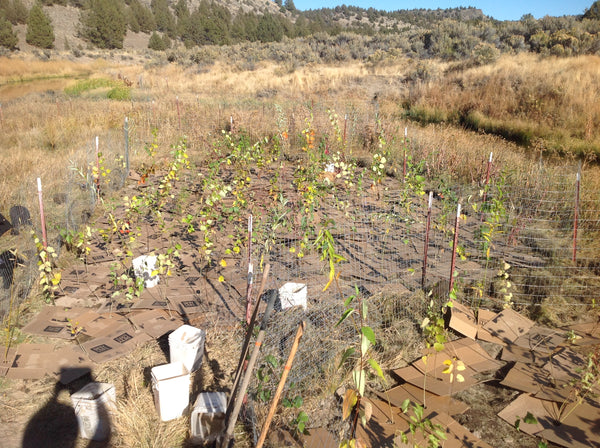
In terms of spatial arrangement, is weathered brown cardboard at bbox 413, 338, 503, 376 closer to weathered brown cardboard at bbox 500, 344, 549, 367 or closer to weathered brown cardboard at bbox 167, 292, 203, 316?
weathered brown cardboard at bbox 500, 344, 549, 367

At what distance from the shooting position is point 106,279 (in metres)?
4.72

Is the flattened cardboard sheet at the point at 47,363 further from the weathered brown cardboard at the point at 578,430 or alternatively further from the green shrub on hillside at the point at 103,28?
the green shrub on hillside at the point at 103,28

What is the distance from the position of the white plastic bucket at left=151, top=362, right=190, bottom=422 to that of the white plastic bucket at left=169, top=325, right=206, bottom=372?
0.26 m

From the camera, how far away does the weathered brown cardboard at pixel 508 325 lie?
12.6ft

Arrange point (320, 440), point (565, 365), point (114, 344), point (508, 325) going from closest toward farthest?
point (320, 440)
point (565, 365)
point (114, 344)
point (508, 325)

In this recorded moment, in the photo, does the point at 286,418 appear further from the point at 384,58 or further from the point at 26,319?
the point at 384,58

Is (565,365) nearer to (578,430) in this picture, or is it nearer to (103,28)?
(578,430)

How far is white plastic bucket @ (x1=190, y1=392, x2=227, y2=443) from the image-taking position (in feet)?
8.86

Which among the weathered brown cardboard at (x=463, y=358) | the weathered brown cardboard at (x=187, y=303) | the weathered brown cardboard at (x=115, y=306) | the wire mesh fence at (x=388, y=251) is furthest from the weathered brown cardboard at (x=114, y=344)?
the weathered brown cardboard at (x=463, y=358)

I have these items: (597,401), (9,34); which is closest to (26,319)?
(597,401)

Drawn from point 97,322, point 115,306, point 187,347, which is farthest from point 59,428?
point 115,306

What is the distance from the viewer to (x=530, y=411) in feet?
9.91

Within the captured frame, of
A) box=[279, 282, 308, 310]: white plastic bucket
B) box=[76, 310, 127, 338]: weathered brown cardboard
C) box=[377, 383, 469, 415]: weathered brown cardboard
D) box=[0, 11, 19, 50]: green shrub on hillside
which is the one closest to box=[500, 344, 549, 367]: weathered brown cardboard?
box=[377, 383, 469, 415]: weathered brown cardboard

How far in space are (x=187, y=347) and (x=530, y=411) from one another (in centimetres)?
231
